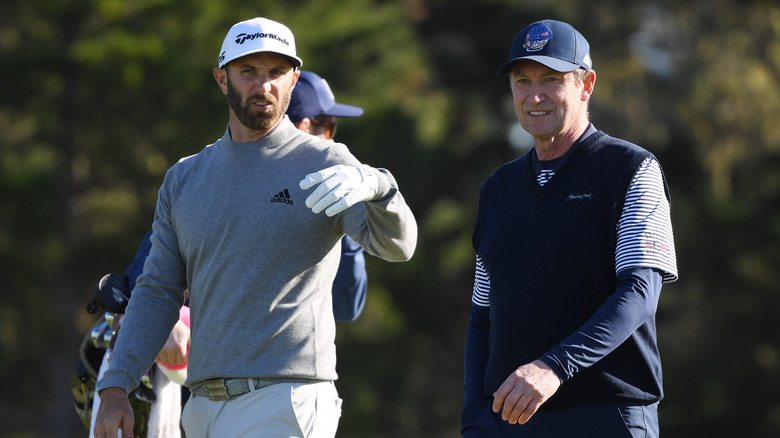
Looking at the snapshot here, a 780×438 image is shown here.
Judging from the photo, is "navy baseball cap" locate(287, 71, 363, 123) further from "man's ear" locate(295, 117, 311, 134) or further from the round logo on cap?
the round logo on cap

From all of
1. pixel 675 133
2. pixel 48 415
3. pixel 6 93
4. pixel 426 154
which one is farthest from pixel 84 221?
Answer: pixel 675 133

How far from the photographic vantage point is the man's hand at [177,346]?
14.1 feet

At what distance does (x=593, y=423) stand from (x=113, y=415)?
5.23 feet

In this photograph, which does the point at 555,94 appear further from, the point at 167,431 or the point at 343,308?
the point at 167,431

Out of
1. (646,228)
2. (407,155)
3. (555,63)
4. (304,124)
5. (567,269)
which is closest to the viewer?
(646,228)

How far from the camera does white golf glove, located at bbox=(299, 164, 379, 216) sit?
3256 mm

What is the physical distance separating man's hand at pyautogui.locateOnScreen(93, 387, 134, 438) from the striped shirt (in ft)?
5.63

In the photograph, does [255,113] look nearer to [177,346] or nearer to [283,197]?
[283,197]

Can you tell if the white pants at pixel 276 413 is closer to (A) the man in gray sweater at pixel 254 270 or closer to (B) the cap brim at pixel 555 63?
(A) the man in gray sweater at pixel 254 270

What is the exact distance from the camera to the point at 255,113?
3924 millimetres

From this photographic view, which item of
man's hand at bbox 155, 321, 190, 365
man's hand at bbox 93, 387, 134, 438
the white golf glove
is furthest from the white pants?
the white golf glove

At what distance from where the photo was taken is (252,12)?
15.8m

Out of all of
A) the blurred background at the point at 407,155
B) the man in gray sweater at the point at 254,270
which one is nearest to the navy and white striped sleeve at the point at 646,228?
the man in gray sweater at the point at 254,270

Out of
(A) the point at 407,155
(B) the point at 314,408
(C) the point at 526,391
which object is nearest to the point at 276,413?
(B) the point at 314,408
